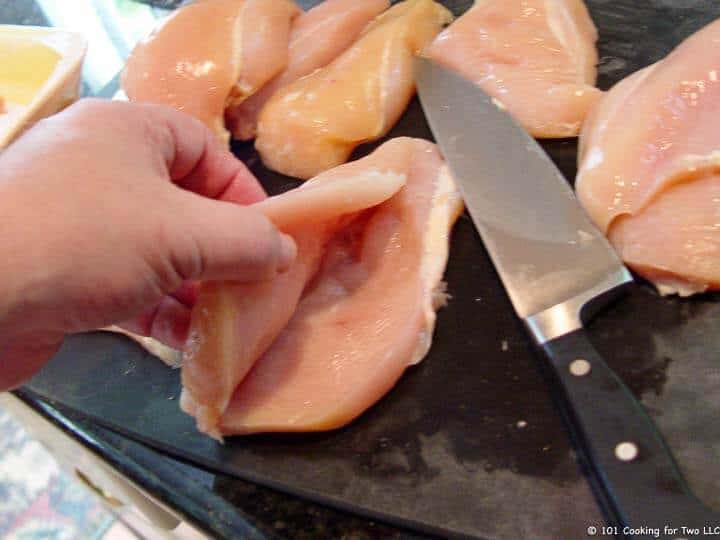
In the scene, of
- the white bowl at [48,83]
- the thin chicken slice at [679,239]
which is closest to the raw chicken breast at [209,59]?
the white bowl at [48,83]

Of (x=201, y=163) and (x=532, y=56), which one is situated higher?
(x=201, y=163)

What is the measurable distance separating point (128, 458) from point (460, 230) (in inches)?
21.5


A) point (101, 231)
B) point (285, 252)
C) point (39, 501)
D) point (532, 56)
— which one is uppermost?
point (101, 231)

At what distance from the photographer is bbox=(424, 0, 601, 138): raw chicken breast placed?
101cm

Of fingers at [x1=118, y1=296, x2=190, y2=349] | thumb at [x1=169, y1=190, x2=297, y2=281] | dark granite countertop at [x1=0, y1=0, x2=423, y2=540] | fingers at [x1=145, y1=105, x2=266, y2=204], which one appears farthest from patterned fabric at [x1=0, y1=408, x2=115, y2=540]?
thumb at [x1=169, y1=190, x2=297, y2=281]

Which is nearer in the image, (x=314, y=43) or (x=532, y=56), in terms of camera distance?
(x=532, y=56)

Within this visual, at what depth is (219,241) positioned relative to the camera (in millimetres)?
609

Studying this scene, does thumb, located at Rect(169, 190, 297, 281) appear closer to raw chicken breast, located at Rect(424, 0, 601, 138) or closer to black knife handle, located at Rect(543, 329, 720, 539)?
black knife handle, located at Rect(543, 329, 720, 539)

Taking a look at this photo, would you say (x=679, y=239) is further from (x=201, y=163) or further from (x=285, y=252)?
(x=201, y=163)

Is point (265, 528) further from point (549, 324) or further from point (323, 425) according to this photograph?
point (549, 324)

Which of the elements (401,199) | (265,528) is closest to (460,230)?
(401,199)

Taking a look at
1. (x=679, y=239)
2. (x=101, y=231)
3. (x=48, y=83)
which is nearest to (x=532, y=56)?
(x=679, y=239)

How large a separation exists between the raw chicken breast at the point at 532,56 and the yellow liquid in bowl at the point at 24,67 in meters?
0.84

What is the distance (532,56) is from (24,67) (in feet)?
3.51
